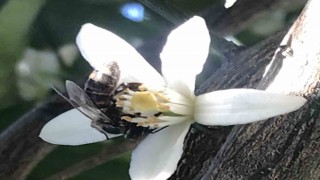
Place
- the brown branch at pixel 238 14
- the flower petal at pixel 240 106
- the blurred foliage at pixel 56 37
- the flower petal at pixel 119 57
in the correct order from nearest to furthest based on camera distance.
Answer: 1. the flower petal at pixel 240 106
2. the flower petal at pixel 119 57
3. the brown branch at pixel 238 14
4. the blurred foliage at pixel 56 37

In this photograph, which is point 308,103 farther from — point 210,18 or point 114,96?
point 210,18

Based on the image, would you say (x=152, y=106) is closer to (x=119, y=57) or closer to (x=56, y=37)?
(x=119, y=57)

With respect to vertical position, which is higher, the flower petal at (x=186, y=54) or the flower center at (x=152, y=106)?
the flower petal at (x=186, y=54)

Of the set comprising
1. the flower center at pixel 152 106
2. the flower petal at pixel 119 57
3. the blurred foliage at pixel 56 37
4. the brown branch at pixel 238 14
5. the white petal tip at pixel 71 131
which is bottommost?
the blurred foliage at pixel 56 37

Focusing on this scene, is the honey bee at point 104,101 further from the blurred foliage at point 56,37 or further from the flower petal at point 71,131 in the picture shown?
the blurred foliage at point 56,37

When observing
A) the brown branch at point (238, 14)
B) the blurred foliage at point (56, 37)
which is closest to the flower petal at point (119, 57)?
the brown branch at point (238, 14)

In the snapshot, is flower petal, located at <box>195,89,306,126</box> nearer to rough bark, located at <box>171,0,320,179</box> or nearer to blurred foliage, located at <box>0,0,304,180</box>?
rough bark, located at <box>171,0,320,179</box>
